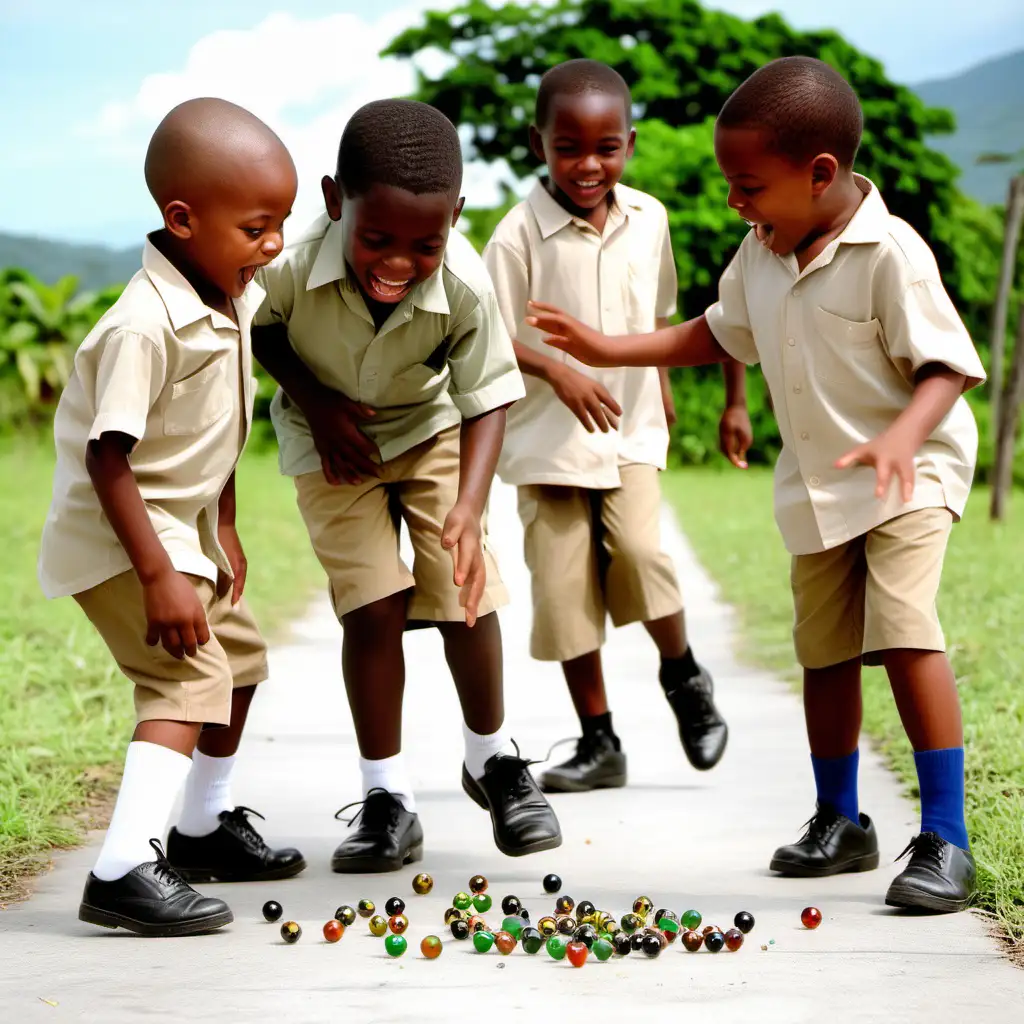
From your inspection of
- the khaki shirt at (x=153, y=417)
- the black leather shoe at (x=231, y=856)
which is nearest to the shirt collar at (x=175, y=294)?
the khaki shirt at (x=153, y=417)

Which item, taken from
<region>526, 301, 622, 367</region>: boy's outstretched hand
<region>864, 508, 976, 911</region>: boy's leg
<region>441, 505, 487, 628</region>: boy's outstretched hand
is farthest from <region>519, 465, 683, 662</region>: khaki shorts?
<region>864, 508, 976, 911</region>: boy's leg

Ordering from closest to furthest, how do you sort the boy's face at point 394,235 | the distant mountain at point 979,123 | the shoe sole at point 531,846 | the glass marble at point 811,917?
the glass marble at point 811,917 < the boy's face at point 394,235 < the shoe sole at point 531,846 < the distant mountain at point 979,123

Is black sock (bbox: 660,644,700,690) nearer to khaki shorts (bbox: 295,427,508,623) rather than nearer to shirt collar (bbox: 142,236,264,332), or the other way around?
khaki shorts (bbox: 295,427,508,623)

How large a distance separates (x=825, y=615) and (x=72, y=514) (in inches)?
69.0

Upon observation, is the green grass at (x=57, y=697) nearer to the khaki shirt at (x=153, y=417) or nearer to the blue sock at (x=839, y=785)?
the khaki shirt at (x=153, y=417)

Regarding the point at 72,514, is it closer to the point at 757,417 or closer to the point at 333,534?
the point at 333,534

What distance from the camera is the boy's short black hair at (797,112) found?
3562mm

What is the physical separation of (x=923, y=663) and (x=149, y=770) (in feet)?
5.54

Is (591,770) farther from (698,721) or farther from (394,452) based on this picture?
(394,452)

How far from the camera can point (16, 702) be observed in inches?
222

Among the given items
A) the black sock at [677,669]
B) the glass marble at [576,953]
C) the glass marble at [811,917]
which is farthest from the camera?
the black sock at [677,669]

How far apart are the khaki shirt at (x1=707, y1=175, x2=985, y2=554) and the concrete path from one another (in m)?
0.86

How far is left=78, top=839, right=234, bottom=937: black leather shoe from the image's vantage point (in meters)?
3.25

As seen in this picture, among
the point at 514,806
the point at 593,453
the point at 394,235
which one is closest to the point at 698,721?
the point at 593,453
